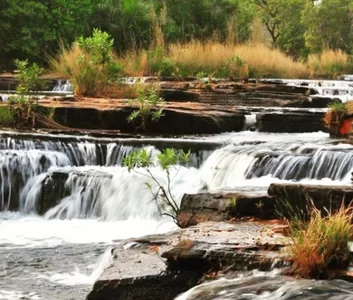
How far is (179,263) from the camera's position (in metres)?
6.04

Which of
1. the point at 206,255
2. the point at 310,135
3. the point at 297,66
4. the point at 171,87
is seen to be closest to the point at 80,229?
the point at 206,255

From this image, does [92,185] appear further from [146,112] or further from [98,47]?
[98,47]

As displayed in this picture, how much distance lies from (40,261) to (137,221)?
2.32 meters

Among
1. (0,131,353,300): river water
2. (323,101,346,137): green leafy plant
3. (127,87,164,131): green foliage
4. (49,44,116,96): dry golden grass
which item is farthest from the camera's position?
(49,44,116,96): dry golden grass

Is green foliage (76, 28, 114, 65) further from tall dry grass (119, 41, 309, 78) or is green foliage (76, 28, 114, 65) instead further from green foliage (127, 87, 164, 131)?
tall dry grass (119, 41, 309, 78)

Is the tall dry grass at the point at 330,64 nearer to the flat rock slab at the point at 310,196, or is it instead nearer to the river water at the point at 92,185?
the river water at the point at 92,185

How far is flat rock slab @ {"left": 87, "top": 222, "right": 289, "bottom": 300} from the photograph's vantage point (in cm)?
586

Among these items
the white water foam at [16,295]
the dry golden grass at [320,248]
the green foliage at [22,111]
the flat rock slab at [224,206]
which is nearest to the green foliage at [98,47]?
the green foliage at [22,111]

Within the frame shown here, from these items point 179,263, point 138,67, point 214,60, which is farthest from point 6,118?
point 214,60

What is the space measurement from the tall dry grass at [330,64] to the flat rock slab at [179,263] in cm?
2113

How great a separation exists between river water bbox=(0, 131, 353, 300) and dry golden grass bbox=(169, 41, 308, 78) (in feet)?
34.0

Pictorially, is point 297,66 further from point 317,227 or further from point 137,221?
point 317,227

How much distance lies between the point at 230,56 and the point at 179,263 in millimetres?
17829

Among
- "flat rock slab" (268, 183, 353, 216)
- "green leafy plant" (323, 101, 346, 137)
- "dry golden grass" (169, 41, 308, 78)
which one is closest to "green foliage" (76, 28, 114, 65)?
"green leafy plant" (323, 101, 346, 137)
